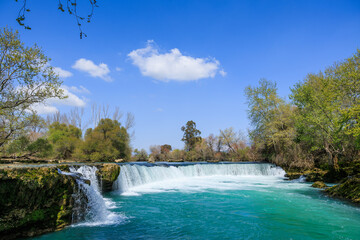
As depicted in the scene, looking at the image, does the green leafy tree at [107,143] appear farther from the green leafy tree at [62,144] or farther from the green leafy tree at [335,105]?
the green leafy tree at [335,105]

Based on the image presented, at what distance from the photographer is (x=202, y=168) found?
2152cm

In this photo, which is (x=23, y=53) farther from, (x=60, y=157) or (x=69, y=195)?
(x=60, y=157)

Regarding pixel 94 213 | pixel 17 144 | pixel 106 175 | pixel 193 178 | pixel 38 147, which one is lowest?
pixel 193 178

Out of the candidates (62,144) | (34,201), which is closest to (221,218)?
(34,201)

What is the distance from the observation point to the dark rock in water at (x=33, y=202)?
5.03 meters

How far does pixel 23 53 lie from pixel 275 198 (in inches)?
585

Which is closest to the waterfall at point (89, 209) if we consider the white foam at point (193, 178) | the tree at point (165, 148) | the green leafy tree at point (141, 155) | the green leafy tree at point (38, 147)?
the white foam at point (193, 178)

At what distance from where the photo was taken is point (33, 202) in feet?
18.0

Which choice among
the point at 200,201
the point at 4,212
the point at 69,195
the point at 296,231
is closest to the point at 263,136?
the point at 200,201

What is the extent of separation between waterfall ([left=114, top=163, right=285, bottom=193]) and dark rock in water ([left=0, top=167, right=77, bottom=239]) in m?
6.29

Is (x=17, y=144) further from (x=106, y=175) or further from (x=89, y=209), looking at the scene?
(x=89, y=209)

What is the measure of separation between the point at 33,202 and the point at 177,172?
47.0ft

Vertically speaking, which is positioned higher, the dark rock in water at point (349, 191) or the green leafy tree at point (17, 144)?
the green leafy tree at point (17, 144)

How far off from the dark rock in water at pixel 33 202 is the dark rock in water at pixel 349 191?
11.8m
